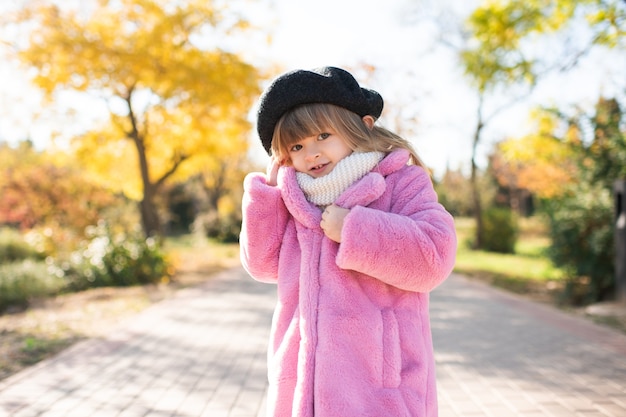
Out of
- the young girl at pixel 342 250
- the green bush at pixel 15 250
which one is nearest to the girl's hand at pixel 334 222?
the young girl at pixel 342 250

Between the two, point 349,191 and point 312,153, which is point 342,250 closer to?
point 349,191

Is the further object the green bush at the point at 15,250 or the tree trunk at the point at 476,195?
the tree trunk at the point at 476,195

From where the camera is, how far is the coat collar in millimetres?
1752

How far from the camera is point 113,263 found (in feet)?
36.3

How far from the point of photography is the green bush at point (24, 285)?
28.2 ft

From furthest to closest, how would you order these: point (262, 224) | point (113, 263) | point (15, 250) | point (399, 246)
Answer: point (15, 250)
point (113, 263)
point (262, 224)
point (399, 246)

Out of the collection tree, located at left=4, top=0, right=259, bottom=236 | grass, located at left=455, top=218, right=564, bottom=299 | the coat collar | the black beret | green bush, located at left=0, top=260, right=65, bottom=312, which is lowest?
grass, located at left=455, top=218, right=564, bottom=299

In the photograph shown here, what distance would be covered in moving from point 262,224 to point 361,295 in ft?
1.34

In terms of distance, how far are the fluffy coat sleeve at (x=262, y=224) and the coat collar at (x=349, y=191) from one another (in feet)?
0.21

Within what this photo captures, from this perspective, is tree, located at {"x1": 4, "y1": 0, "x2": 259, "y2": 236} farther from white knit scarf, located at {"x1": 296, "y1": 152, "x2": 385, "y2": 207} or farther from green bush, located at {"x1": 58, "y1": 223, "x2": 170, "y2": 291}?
white knit scarf, located at {"x1": 296, "y1": 152, "x2": 385, "y2": 207}

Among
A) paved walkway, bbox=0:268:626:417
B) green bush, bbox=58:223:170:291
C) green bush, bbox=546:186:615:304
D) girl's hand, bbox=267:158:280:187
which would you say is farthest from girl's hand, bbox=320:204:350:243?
green bush, bbox=58:223:170:291

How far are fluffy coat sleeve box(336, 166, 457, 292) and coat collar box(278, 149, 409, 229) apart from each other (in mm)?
72

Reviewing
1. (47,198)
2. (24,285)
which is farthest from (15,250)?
(24,285)

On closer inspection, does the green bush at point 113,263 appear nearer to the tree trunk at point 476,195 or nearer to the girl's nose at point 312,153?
the girl's nose at point 312,153
